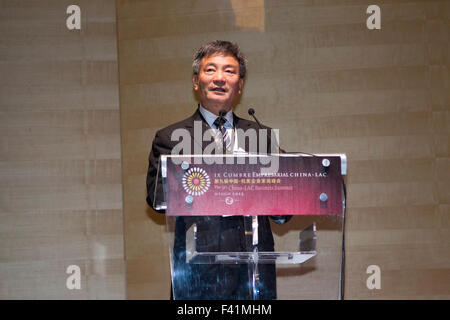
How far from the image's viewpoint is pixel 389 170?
177 inches

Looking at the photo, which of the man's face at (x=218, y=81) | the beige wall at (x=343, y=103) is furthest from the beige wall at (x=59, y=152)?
the man's face at (x=218, y=81)

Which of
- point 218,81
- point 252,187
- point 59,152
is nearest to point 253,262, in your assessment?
point 252,187

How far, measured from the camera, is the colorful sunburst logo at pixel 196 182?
8.03 ft

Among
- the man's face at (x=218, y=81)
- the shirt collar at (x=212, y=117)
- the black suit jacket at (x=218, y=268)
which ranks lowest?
the black suit jacket at (x=218, y=268)

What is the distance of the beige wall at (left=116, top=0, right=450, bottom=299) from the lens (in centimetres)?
448

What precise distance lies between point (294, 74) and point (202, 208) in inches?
91.2

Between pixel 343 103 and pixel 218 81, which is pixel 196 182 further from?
pixel 343 103

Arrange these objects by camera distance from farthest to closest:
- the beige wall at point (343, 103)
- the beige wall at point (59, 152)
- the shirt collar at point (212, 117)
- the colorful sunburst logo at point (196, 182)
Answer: the beige wall at point (59, 152) → the beige wall at point (343, 103) → the shirt collar at point (212, 117) → the colorful sunburst logo at point (196, 182)

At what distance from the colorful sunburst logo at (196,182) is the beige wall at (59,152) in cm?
226

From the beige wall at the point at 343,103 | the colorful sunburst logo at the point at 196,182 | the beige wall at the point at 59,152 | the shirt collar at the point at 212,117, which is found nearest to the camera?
the colorful sunburst logo at the point at 196,182

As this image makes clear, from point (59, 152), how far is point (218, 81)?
5.64ft

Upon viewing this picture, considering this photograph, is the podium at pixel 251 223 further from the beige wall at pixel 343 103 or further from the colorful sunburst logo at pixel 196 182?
the beige wall at pixel 343 103

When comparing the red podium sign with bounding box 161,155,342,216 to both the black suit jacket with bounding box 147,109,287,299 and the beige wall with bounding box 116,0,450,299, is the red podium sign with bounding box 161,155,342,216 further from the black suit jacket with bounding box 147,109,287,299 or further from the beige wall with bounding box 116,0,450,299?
the beige wall with bounding box 116,0,450,299

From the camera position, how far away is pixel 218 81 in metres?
3.34
